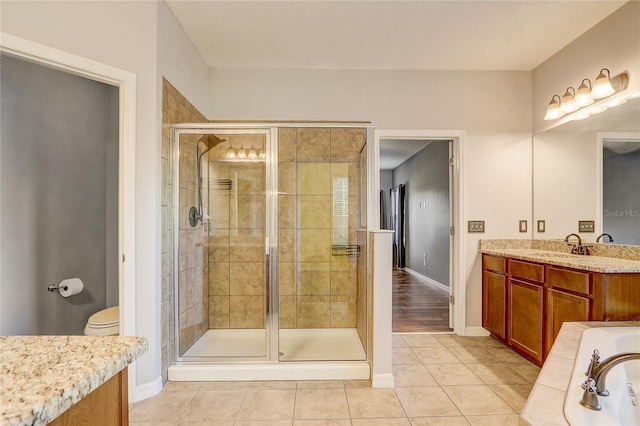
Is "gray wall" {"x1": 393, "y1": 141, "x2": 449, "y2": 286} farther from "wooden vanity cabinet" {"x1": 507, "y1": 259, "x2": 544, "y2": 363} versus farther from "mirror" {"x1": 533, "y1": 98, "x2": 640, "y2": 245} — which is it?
"wooden vanity cabinet" {"x1": 507, "y1": 259, "x2": 544, "y2": 363}

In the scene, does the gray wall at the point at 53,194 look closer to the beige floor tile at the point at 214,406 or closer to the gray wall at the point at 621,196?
the beige floor tile at the point at 214,406

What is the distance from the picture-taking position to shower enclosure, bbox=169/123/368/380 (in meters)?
2.39

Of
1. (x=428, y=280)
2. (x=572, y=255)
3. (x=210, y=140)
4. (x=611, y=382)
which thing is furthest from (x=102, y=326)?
(x=428, y=280)

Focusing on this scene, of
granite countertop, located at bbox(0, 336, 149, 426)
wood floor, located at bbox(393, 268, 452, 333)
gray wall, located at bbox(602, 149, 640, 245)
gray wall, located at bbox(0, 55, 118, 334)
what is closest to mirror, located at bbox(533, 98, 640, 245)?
gray wall, located at bbox(602, 149, 640, 245)

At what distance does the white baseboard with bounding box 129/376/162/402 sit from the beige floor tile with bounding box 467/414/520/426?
201 centimetres

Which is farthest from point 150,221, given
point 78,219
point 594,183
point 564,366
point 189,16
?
point 594,183

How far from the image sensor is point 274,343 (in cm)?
234

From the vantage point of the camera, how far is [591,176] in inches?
98.0

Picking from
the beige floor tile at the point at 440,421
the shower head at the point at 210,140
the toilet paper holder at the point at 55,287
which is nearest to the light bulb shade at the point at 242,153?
the shower head at the point at 210,140

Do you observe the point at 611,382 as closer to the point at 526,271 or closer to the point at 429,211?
the point at 526,271

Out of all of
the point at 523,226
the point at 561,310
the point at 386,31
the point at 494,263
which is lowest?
the point at 561,310

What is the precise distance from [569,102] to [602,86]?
0.34 m

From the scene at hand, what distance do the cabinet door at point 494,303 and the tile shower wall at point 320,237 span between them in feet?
4.25

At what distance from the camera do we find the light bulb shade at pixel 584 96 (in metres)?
2.35
